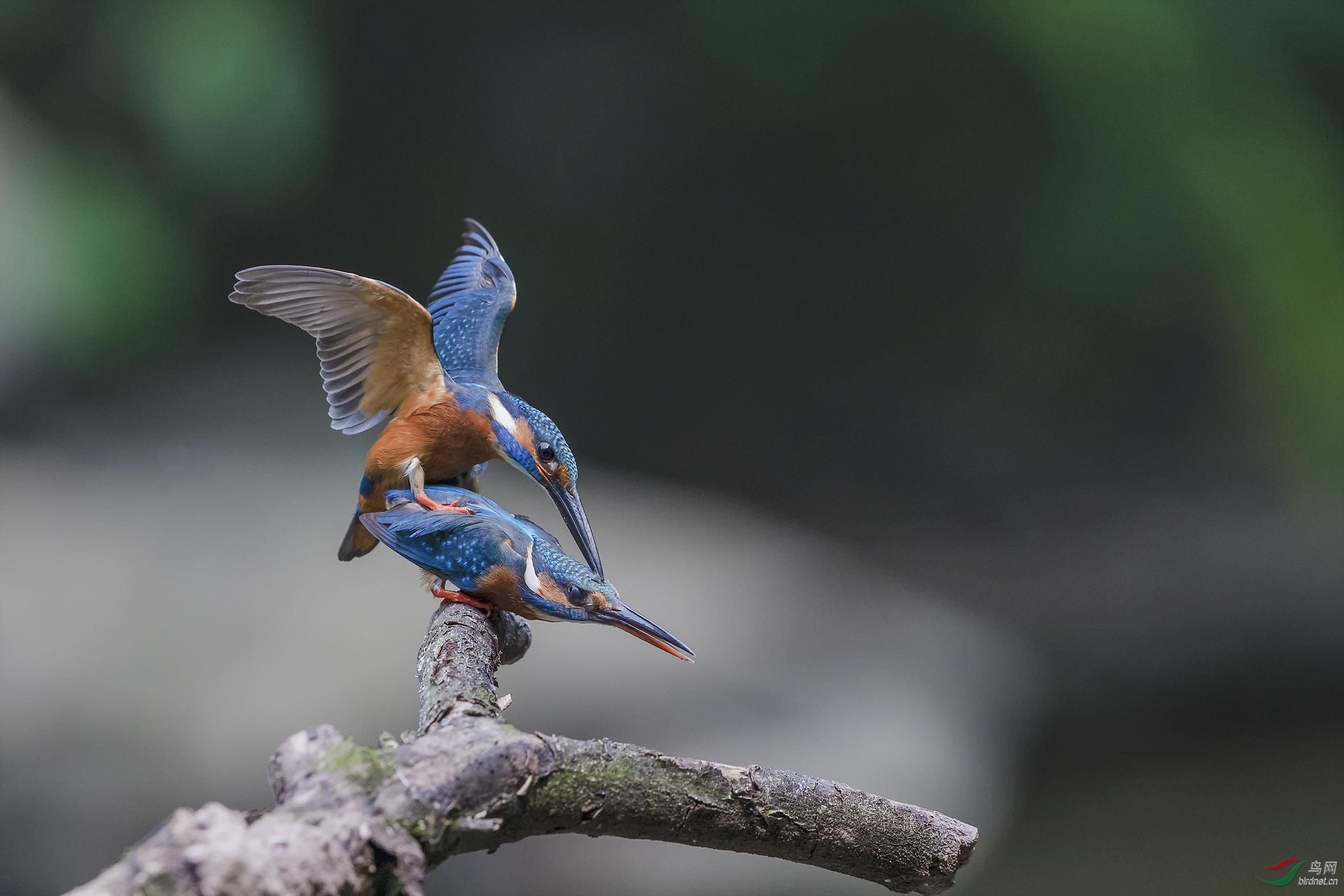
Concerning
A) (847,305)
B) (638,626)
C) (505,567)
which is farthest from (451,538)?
(847,305)

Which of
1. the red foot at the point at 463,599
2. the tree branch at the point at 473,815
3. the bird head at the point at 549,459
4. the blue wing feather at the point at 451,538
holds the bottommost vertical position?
the tree branch at the point at 473,815

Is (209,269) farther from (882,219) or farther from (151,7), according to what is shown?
(882,219)

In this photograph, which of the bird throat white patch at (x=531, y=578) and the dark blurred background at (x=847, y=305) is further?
the dark blurred background at (x=847, y=305)

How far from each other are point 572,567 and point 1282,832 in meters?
2.67

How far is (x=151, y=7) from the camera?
3.33m

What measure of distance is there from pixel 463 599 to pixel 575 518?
143 millimetres

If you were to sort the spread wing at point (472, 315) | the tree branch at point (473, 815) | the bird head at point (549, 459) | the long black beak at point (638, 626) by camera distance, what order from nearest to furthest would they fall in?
the tree branch at point (473, 815), the long black beak at point (638, 626), the bird head at point (549, 459), the spread wing at point (472, 315)

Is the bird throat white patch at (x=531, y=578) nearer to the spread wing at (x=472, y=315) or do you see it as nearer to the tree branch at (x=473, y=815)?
the tree branch at (x=473, y=815)

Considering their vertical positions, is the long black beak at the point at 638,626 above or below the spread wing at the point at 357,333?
below

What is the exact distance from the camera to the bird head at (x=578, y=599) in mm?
911

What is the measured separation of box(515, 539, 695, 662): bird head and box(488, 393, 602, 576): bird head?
0.06m

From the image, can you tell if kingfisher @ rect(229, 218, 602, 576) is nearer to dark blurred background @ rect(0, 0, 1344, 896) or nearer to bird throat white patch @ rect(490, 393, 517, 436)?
bird throat white patch @ rect(490, 393, 517, 436)

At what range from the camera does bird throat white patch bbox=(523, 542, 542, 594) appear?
3.08 feet

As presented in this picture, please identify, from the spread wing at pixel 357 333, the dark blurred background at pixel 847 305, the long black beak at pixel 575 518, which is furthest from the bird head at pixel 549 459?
the dark blurred background at pixel 847 305
